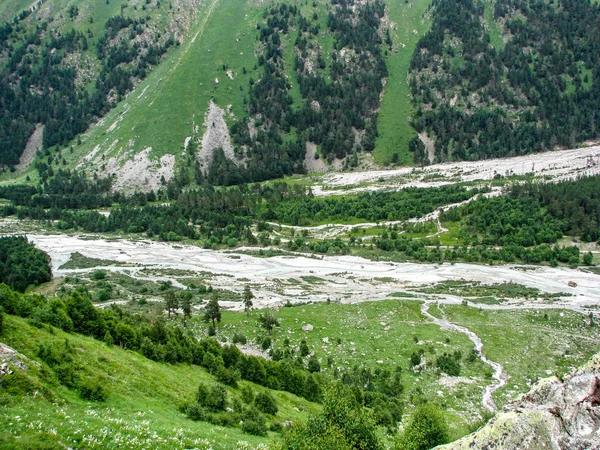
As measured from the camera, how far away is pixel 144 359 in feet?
110

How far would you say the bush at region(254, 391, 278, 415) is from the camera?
1214 inches

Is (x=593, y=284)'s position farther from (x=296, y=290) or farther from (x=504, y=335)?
(x=296, y=290)

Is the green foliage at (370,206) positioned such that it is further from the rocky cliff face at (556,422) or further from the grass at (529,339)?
the rocky cliff face at (556,422)

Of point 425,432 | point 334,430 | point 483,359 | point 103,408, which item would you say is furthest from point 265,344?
point 334,430

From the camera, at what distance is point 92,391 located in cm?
2255

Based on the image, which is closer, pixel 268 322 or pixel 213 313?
pixel 268 322

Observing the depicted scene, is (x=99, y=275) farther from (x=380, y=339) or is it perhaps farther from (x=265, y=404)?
(x=265, y=404)

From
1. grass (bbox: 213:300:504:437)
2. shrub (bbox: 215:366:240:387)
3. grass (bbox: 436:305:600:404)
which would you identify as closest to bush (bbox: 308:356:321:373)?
grass (bbox: 213:300:504:437)

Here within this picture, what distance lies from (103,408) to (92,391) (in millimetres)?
1377

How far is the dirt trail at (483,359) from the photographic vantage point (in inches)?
1646

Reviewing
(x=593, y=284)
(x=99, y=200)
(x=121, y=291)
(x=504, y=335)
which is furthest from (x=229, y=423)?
(x=99, y=200)

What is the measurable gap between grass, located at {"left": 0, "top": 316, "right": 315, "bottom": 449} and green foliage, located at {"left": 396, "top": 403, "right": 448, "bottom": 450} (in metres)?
8.44

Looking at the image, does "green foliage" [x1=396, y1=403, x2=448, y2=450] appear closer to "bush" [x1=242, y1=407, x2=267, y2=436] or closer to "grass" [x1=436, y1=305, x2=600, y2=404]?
"bush" [x1=242, y1=407, x2=267, y2=436]

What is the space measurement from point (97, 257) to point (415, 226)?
91.1 meters
